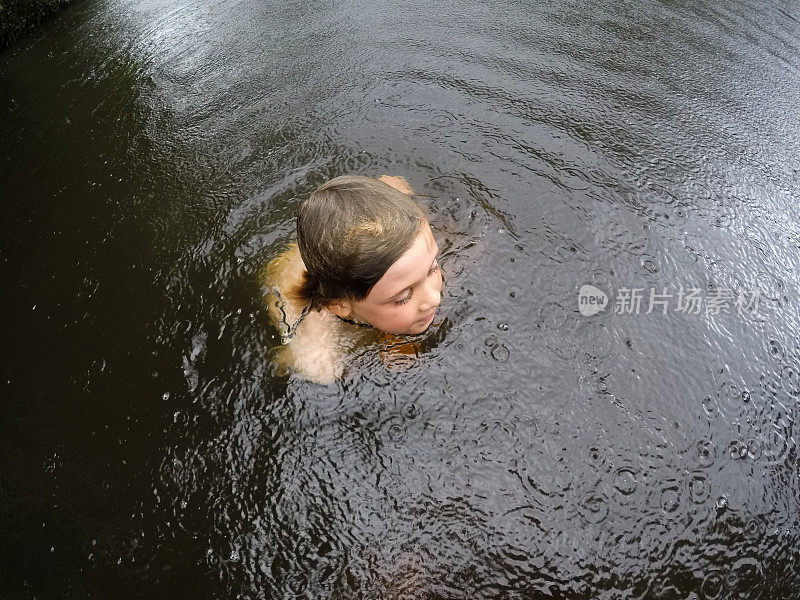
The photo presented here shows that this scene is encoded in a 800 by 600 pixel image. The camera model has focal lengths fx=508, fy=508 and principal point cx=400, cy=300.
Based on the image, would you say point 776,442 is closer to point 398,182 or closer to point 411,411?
point 411,411

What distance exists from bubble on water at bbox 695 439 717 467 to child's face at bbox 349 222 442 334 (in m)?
1.18

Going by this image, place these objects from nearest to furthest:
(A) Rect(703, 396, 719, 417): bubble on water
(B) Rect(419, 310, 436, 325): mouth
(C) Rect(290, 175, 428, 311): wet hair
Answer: (C) Rect(290, 175, 428, 311): wet hair < (A) Rect(703, 396, 719, 417): bubble on water < (B) Rect(419, 310, 436, 325): mouth

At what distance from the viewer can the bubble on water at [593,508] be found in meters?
1.85

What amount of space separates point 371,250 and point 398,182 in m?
1.19

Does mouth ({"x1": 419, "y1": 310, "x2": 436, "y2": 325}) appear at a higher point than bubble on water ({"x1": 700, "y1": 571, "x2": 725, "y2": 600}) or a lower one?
higher

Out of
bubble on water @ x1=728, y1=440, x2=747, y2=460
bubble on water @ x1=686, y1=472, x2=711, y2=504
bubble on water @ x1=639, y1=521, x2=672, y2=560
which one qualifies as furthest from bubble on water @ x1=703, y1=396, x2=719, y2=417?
bubble on water @ x1=639, y1=521, x2=672, y2=560

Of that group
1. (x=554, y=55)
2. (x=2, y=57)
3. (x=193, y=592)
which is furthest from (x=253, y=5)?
(x=193, y=592)

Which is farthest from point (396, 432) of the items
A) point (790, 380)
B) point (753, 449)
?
point (790, 380)

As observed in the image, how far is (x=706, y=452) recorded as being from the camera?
199 centimetres

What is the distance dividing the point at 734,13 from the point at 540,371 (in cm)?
429

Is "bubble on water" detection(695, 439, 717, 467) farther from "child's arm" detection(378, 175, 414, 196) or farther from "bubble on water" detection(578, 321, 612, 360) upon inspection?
"child's arm" detection(378, 175, 414, 196)

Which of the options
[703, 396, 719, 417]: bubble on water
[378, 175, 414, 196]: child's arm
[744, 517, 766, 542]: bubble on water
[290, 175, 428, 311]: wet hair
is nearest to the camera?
[744, 517, 766, 542]: bubble on water

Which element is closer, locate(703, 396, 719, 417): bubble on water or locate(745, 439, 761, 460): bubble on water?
locate(745, 439, 761, 460): bubble on water

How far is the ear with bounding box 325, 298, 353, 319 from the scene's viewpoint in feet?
7.44
